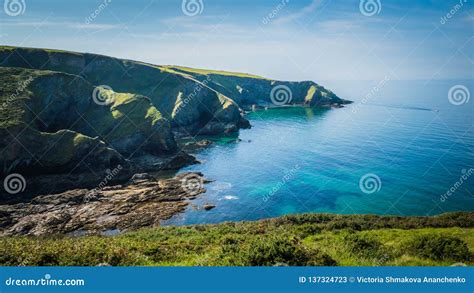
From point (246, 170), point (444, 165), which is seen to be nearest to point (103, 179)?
point (246, 170)

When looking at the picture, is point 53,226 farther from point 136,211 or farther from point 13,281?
point 13,281

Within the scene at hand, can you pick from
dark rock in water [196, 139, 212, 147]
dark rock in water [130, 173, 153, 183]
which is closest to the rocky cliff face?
dark rock in water [130, 173, 153, 183]

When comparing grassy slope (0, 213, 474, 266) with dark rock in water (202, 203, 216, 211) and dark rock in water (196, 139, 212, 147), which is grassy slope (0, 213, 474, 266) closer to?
dark rock in water (202, 203, 216, 211)

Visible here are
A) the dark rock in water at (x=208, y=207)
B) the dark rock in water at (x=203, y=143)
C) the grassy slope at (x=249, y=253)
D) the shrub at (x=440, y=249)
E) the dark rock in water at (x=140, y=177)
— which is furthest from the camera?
the dark rock in water at (x=203, y=143)

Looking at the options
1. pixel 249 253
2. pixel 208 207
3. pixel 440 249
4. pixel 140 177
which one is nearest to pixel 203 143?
pixel 140 177

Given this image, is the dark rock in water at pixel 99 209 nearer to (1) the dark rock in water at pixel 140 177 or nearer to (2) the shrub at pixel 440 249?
(1) the dark rock in water at pixel 140 177

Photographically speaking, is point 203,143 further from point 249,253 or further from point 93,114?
point 249,253

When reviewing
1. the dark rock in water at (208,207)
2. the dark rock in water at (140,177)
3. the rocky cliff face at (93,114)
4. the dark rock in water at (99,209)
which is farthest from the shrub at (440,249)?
the rocky cliff face at (93,114)
